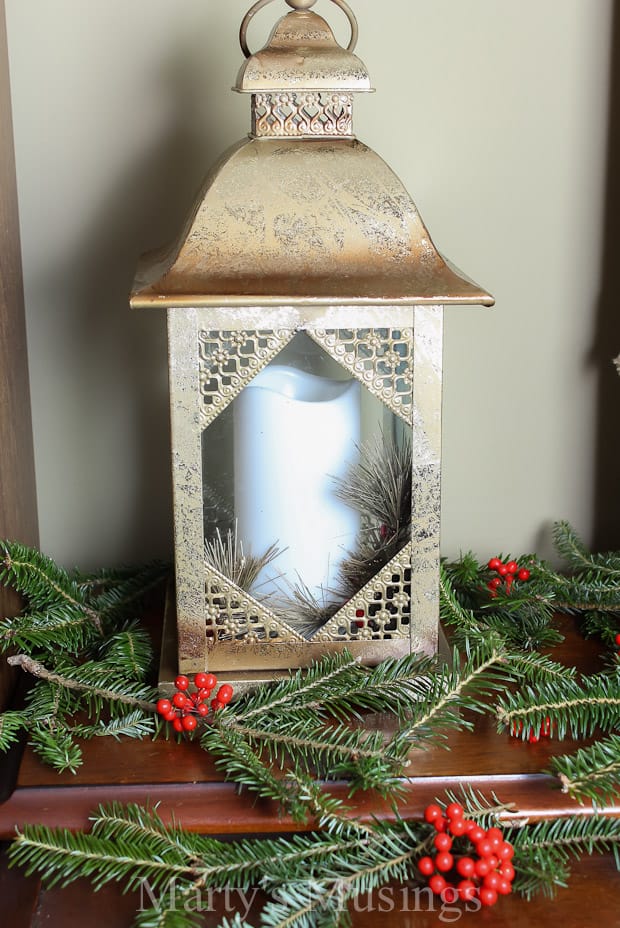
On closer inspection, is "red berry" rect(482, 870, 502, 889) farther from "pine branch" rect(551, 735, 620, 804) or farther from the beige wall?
the beige wall

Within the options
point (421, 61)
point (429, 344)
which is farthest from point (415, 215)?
point (421, 61)

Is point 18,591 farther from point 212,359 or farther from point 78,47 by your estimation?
point 78,47

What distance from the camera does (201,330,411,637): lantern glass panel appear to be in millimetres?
756

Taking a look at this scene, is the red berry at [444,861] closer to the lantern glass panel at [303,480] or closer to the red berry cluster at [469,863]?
the red berry cluster at [469,863]

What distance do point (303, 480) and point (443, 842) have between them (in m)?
0.27

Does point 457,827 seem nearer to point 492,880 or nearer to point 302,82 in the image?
point 492,880

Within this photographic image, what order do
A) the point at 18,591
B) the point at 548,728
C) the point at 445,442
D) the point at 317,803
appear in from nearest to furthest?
the point at 317,803 < the point at 548,728 < the point at 18,591 < the point at 445,442

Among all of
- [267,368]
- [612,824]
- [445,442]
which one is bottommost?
[612,824]

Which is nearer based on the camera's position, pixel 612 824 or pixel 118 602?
pixel 612 824

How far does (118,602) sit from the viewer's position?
958 millimetres

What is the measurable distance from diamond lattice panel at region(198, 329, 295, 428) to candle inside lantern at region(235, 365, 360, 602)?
0.01 meters

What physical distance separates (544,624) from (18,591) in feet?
1.49

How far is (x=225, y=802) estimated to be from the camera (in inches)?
27.7

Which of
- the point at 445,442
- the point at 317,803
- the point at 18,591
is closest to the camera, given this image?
the point at 317,803
